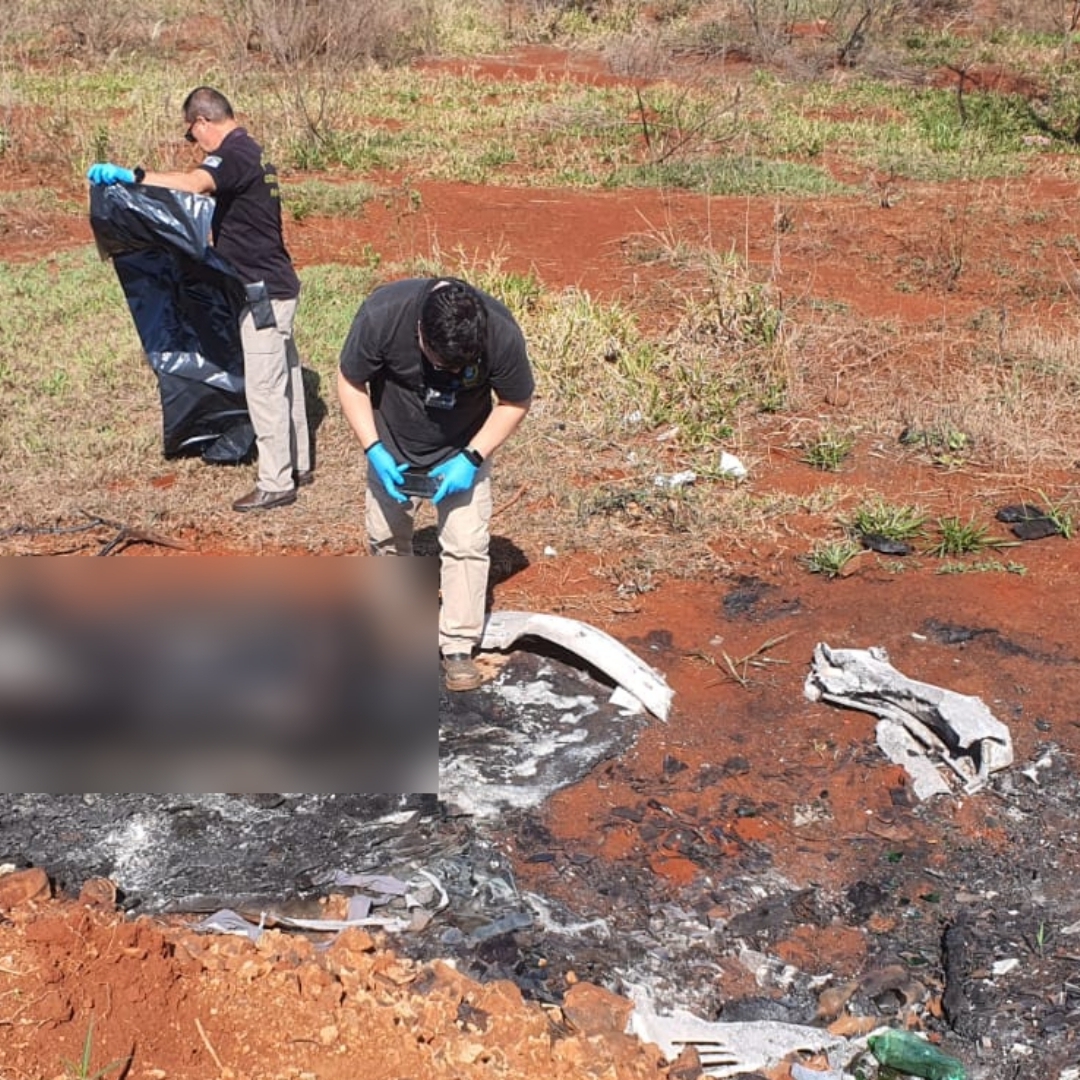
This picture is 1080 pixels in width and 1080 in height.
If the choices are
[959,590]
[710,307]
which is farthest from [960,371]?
[959,590]

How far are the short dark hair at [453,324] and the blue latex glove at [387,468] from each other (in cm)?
53

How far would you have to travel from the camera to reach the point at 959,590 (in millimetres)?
4871

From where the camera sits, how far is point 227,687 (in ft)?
12.6

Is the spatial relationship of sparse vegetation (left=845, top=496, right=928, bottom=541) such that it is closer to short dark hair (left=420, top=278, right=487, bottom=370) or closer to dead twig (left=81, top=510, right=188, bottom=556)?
short dark hair (left=420, top=278, right=487, bottom=370)

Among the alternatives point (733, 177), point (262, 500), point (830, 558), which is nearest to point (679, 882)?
point (830, 558)

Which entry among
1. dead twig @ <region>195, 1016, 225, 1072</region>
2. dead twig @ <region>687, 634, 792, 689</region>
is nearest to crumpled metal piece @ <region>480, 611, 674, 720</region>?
dead twig @ <region>687, 634, 792, 689</region>

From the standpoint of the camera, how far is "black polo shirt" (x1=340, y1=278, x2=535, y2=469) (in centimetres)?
375

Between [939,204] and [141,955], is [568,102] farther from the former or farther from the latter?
[141,955]

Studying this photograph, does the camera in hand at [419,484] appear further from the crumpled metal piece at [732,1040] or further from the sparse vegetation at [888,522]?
the sparse vegetation at [888,522]

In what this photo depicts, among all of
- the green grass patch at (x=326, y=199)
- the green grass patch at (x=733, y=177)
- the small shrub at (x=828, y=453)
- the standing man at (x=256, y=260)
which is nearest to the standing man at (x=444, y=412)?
the standing man at (x=256, y=260)

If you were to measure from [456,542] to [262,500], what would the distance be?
5.49 ft

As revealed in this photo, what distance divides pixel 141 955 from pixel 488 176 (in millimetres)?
9487

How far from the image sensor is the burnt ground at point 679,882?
9.46 ft

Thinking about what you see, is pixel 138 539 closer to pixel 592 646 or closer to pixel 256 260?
pixel 256 260
